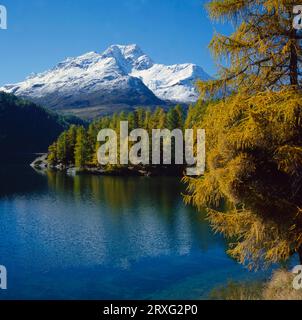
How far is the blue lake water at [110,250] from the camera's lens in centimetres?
2164

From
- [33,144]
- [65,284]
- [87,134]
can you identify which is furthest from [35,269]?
[33,144]

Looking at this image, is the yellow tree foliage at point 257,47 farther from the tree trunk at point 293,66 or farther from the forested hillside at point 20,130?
the forested hillside at point 20,130

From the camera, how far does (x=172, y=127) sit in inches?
3214

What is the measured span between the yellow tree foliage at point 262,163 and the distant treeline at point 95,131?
5856 cm

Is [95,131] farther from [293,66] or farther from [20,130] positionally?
[20,130]

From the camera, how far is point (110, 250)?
28.4m

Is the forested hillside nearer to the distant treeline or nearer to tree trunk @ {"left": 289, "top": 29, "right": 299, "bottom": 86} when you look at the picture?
the distant treeline

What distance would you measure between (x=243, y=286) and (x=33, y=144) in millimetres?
168642

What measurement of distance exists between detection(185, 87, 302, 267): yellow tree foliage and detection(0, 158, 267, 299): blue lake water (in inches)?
360

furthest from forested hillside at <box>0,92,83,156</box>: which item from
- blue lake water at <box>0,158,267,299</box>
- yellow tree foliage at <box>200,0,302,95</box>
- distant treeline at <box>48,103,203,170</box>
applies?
yellow tree foliage at <box>200,0,302,95</box>

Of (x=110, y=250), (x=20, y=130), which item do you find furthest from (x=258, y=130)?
(x=20, y=130)

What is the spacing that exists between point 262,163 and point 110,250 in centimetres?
1856

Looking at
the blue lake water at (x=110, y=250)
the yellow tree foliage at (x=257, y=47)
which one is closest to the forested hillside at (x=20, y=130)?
the blue lake water at (x=110, y=250)
